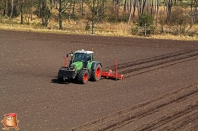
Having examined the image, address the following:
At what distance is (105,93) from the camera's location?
2033 centimetres

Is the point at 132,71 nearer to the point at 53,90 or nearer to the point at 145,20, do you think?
the point at 53,90

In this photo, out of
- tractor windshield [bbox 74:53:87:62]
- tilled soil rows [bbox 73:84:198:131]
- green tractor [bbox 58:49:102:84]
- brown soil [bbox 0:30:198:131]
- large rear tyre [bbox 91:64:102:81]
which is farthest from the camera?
large rear tyre [bbox 91:64:102:81]

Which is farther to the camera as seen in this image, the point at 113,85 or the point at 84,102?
the point at 113,85

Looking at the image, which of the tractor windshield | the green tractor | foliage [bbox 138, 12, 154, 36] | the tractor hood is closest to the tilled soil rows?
the green tractor

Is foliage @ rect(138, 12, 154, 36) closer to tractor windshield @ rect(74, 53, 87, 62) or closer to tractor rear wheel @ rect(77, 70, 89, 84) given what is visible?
tractor windshield @ rect(74, 53, 87, 62)

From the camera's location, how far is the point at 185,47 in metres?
42.4

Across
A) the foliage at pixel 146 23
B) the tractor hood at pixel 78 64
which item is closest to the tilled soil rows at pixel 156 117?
the tractor hood at pixel 78 64

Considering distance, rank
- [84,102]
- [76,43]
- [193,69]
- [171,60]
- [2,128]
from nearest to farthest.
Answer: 1. [2,128]
2. [84,102]
3. [193,69]
4. [171,60]
5. [76,43]

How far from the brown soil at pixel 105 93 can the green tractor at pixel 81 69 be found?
48 centimetres

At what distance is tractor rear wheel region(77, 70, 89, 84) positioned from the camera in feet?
72.3

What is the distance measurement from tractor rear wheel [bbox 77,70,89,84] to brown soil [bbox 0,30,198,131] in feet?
1.43

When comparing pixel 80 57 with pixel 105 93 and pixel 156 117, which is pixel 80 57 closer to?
pixel 105 93

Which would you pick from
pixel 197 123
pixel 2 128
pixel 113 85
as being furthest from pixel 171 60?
pixel 2 128

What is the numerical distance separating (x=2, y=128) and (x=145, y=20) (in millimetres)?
43268
